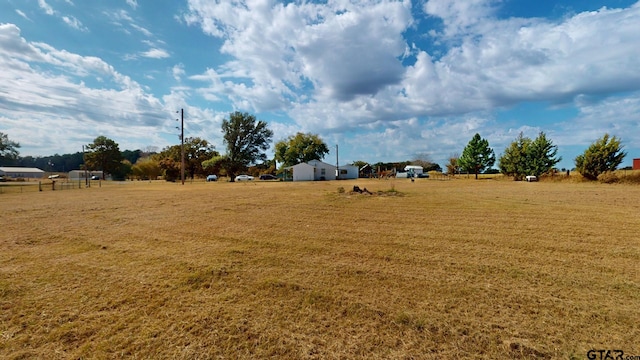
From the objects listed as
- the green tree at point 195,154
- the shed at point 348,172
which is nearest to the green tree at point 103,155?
the green tree at point 195,154

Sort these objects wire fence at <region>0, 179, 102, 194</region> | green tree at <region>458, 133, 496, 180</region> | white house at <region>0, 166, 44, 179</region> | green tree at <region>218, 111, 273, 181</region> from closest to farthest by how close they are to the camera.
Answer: wire fence at <region>0, 179, 102, 194</region>, green tree at <region>458, 133, 496, 180</region>, green tree at <region>218, 111, 273, 181</region>, white house at <region>0, 166, 44, 179</region>

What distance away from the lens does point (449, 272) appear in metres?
4.09

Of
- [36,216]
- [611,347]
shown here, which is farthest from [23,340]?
Result: [36,216]

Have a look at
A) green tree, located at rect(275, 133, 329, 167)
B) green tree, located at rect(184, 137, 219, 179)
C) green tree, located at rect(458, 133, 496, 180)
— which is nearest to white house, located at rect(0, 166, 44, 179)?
green tree, located at rect(184, 137, 219, 179)

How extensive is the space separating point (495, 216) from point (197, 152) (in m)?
55.1

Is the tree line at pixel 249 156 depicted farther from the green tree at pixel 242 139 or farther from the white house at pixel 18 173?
the white house at pixel 18 173

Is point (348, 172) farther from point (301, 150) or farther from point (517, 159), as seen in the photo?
point (517, 159)

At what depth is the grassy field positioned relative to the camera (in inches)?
98.7

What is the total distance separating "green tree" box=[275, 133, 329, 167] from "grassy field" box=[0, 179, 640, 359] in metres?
46.2

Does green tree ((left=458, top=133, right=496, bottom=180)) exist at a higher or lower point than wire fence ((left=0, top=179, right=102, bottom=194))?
higher

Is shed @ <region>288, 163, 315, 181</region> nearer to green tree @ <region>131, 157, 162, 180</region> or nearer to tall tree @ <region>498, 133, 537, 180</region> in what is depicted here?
tall tree @ <region>498, 133, 537, 180</region>

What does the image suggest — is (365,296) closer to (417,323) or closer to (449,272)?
(417,323)

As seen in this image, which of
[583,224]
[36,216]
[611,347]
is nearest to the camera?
[611,347]

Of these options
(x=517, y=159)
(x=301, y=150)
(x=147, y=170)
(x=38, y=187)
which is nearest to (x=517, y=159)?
(x=517, y=159)
